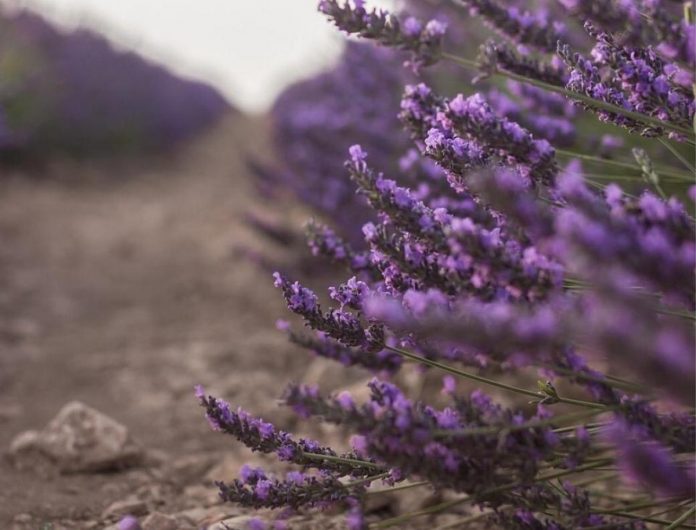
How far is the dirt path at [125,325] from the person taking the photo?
2516mm

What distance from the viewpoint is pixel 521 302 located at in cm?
132

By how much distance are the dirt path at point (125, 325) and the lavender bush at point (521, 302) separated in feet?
3.34

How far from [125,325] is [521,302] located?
3572 millimetres

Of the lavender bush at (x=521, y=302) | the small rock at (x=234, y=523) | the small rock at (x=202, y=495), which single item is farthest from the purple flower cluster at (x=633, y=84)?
the small rock at (x=202, y=495)

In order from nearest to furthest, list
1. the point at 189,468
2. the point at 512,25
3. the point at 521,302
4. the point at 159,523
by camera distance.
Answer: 1. the point at 521,302
2. the point at 512,25
3. the point at 159,523
4. the point at 189,468

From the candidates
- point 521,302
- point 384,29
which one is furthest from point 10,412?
point 521,302

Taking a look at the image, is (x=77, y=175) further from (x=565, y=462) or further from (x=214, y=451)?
(x=565, y=462)

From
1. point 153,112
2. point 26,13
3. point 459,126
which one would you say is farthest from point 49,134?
point 459,126

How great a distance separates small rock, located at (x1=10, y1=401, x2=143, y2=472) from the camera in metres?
2.48

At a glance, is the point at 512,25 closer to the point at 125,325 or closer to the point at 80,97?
the point at 125,325

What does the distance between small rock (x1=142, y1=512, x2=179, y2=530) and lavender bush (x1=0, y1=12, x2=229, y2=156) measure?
4531 mm

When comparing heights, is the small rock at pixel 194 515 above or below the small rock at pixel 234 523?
above

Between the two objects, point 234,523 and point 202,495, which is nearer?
point 234,523

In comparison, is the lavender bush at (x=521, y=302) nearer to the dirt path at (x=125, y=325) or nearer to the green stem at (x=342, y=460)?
the green stem at (x=342, y=460)
